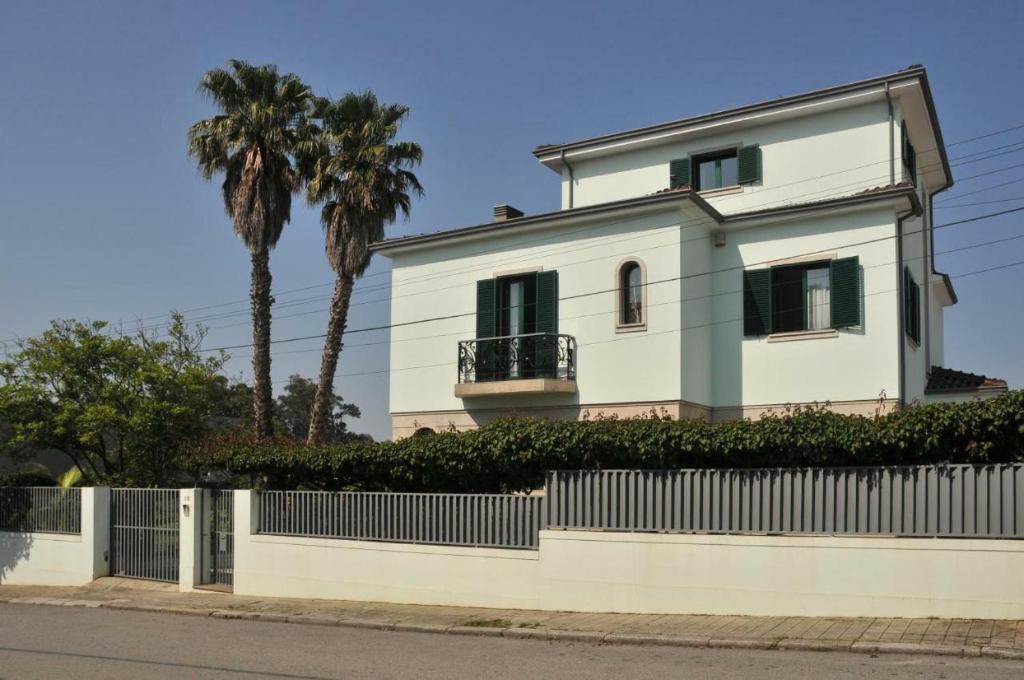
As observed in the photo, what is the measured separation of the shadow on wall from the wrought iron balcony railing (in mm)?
10367

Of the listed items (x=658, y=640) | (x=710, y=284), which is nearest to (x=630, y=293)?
(x=710, y=284)

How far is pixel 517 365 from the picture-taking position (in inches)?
822

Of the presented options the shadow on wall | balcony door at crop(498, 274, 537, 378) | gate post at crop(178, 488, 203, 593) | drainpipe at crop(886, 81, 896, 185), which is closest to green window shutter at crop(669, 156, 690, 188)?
balcony door at crop(498, 274, 537, 378)

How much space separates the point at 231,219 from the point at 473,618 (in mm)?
16571

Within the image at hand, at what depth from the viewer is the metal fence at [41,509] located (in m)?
21.8

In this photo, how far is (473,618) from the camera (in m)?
14.3

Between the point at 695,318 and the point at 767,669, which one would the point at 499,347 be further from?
the point at 767,669

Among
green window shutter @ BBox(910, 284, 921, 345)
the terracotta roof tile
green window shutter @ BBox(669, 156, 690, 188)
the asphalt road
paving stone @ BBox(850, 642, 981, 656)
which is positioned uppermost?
green window shutter @ BBox(669, 156, 690, 188)

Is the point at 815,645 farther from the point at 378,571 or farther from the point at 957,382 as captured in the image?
the point at 957,382

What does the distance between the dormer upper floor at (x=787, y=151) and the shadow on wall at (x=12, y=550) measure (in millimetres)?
14487

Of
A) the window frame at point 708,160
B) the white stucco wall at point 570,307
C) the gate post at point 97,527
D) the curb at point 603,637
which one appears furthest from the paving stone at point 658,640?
the gate post at point 97,527

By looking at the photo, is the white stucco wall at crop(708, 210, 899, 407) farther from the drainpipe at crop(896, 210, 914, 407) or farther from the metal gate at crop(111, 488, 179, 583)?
the metal gate at crop(111, 488, 179, 583)

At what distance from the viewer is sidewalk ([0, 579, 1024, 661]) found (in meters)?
10.7

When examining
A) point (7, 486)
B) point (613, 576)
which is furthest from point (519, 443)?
point (7, 486)
